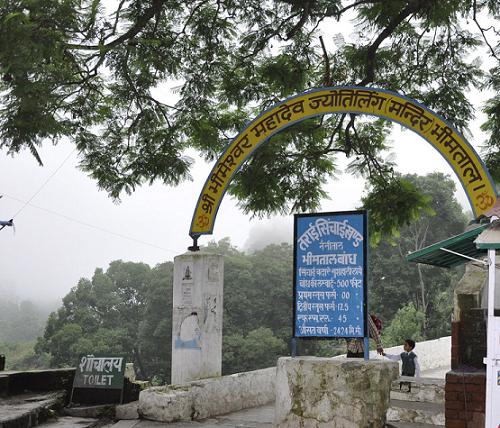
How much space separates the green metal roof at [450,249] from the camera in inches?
217

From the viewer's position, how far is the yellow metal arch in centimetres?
784

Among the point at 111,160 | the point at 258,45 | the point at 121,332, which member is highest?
the point at 258,45

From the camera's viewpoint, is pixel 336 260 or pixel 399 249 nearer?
pixel 336 260

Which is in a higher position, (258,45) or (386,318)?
(258,45)

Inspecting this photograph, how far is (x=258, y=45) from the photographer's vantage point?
12.2 m

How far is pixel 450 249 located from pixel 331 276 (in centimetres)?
193

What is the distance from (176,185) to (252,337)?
30.3 meters

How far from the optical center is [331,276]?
25.0ft

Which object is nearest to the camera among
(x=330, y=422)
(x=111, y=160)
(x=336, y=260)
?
(x=330, y=422)

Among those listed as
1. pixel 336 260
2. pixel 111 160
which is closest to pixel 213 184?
pixel 336 260

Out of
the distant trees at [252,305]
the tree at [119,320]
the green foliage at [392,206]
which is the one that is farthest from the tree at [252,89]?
the tree at [119,320]

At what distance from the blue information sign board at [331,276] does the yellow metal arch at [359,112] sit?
153 cm

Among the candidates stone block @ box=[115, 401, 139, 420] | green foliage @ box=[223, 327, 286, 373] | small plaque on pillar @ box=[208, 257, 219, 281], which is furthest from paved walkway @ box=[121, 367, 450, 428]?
green foliage @ box=[223, 327, 286, 373]

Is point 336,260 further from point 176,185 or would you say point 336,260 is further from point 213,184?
point 176,185
